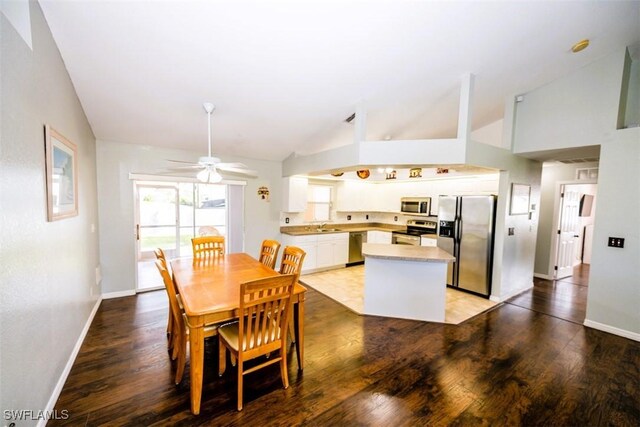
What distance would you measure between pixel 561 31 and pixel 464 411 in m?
3.52

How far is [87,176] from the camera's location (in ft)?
10.3

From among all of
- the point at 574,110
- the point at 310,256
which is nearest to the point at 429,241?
the point at 310,256

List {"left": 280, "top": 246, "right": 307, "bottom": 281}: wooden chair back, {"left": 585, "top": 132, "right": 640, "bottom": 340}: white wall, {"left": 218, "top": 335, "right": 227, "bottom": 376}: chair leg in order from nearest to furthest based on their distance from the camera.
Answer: {"left": 218, "top": 335, "right": 227, "bottom": 376}: chair leg < {"left": 280, "top": 246, "right": 307, "bottom": 281}: wooden chair back < {"left": 585, "top": 132, "right": 640, "bottom": 340}: white wall

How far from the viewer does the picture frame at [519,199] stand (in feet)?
12.9

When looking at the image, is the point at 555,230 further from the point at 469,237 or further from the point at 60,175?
the point at 60,175

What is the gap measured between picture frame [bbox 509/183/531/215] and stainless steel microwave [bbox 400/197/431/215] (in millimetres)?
1490

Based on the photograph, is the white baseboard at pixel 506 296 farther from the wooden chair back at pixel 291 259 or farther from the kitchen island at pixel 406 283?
the wooden chair back at pixel 291 259

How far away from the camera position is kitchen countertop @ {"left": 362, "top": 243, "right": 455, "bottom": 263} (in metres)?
3.13

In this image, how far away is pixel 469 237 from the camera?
4160 millimetres

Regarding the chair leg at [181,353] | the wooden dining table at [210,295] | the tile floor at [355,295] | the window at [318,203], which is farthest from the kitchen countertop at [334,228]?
the chair leg at [181,353]

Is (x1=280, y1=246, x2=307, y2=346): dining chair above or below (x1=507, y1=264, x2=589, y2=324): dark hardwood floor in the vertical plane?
above

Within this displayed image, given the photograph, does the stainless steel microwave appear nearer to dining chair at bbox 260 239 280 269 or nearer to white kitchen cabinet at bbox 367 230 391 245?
white kitchen cabinet at bbox 367 230 391 245

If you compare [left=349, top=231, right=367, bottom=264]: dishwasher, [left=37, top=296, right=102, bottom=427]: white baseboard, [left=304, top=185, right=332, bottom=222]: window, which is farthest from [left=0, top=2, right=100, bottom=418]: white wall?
[left=349, top=231, right=367, bottom=264]: dishwasher

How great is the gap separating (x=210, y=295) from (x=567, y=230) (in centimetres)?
657
